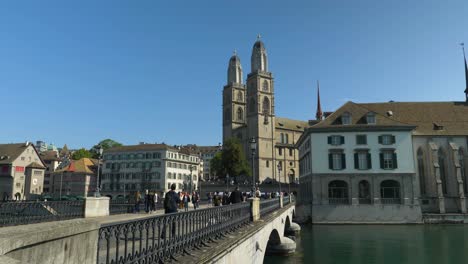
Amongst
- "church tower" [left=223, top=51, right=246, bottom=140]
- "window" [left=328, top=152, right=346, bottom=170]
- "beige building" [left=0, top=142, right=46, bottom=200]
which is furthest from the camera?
"church tower" [left=223, top=51, right=246, bottom=140]

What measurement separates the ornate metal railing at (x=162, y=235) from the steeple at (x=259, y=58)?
92.9 meters

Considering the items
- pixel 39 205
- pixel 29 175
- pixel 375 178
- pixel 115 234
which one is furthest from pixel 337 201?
pixel 29 175

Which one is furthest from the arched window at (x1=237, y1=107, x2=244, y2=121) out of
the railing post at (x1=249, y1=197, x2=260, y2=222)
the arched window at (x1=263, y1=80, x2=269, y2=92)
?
the railing post at (x1=249, y1=197, x2=260, y2=222)

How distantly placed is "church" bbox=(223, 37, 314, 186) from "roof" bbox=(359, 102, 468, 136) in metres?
39.1

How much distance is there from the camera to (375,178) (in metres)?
47.5

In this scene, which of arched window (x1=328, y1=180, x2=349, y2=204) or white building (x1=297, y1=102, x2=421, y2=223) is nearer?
white building (x1=297, y1=102, x2=421, y2=223)

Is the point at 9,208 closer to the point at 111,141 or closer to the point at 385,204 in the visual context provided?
the point at 385,204

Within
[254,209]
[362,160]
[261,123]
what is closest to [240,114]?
[261,123]

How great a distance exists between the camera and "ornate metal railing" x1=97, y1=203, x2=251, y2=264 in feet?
17.4

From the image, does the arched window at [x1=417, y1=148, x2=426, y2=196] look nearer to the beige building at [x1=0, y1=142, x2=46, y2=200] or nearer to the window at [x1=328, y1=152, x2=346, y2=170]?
the window at [x1=328, y1=152, x2=346, y2=170]

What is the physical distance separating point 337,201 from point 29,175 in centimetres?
6540

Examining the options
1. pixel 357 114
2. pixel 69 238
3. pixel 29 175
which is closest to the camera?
pixel 69 238

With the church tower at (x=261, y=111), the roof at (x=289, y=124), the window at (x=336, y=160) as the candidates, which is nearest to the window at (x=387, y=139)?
the window at (x=336, y=160)

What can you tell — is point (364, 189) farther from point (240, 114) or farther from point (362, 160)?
point (240, 114)
